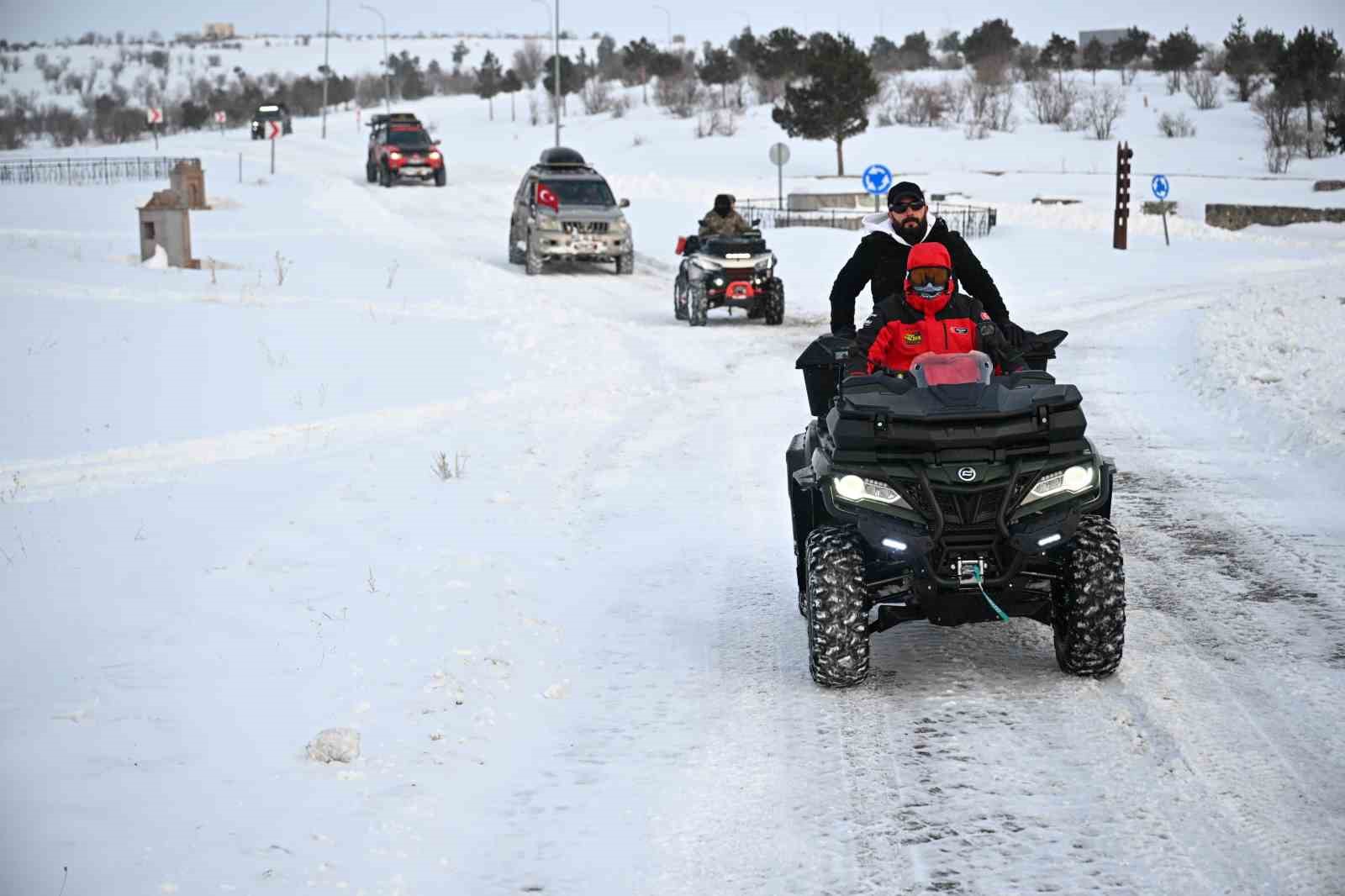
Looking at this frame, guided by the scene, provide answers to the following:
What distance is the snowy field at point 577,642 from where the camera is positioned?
17.0ft

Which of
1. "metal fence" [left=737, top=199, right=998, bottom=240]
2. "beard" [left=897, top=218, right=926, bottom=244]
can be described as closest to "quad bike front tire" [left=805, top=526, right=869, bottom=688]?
"beard" [left=897, top=218, right=926, bottom=244]

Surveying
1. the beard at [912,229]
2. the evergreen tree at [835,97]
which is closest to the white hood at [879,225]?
the beard at [912,229]

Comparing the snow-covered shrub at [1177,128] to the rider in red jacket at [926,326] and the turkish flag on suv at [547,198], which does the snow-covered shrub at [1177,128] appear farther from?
the rider in red jacket at [926,326]

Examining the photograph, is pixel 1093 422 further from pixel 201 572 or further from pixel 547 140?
pixel 547 140

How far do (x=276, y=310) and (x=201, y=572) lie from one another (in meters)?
12.8

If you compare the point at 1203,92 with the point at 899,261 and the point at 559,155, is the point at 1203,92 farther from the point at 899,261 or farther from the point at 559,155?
the point at 899,261

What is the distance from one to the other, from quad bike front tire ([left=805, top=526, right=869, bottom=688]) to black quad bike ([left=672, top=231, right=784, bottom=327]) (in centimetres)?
1583

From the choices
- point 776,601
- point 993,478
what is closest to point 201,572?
point 776,601

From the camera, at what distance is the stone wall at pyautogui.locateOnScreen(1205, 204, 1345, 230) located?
4512 centimetres

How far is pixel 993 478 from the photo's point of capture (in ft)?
21.2

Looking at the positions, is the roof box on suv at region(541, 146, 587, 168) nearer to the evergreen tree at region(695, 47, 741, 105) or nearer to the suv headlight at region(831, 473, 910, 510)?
the suv headlight at region(831, 473, 910, 510)

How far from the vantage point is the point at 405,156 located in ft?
166

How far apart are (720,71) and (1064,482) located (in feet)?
313

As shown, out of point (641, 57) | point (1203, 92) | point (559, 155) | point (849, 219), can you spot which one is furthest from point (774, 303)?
point (641, 57)
